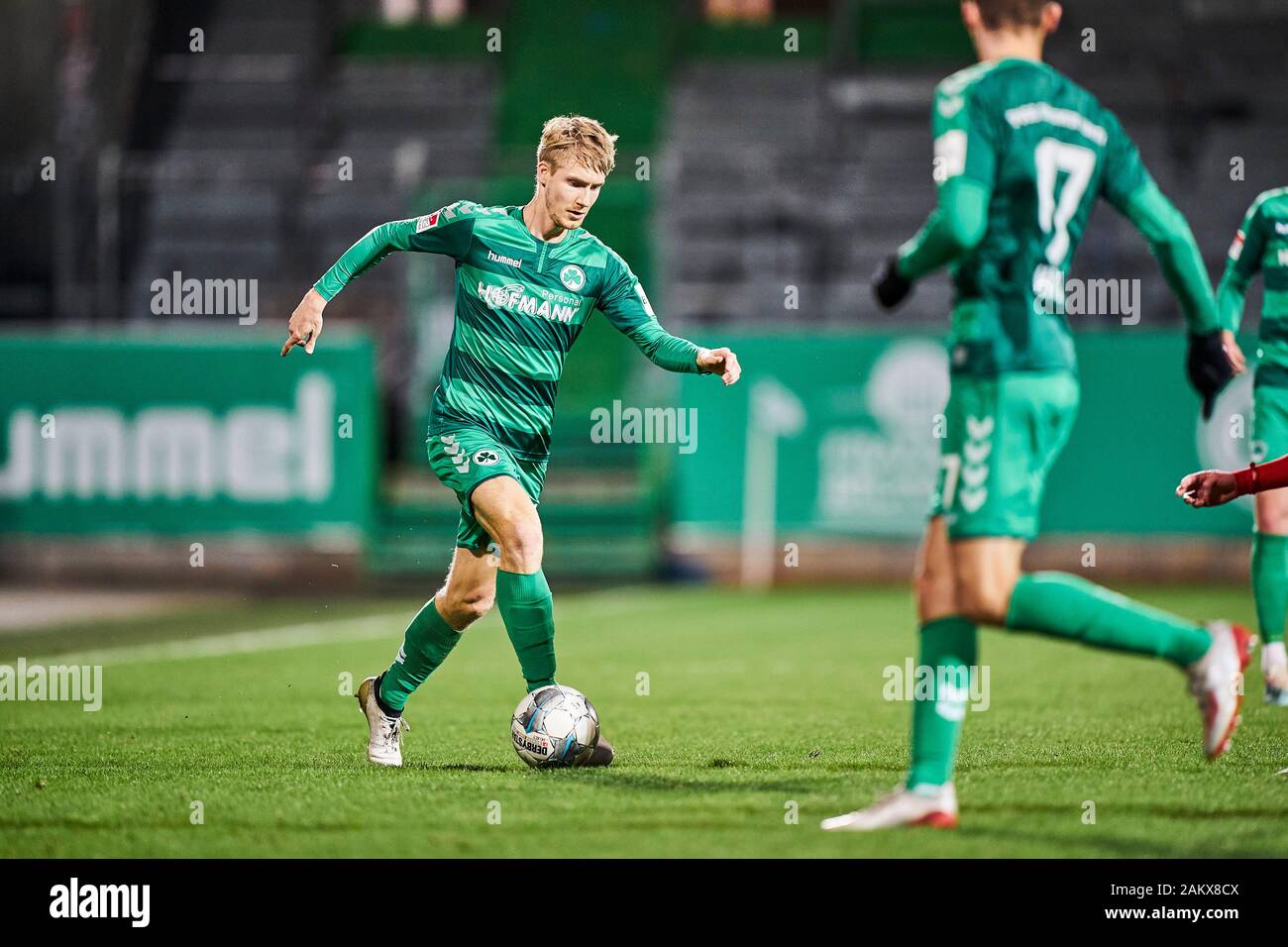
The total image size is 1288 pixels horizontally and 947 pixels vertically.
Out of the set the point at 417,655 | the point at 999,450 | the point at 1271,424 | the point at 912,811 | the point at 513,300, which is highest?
the point at 513,300

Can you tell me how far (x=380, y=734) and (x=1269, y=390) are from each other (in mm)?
4126

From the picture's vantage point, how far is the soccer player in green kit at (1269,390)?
285 inches

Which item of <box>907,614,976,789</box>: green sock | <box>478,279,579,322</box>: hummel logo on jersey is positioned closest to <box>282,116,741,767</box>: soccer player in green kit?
<box>478,279,579,322</box>: hummel logo on jersey

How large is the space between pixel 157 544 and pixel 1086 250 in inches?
372

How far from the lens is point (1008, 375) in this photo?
14.8ft

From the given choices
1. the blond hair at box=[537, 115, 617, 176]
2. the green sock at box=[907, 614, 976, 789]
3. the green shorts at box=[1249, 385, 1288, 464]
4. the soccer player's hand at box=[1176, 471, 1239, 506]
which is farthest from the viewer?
the green shorts at box=[1249, 385, 1288, 464]

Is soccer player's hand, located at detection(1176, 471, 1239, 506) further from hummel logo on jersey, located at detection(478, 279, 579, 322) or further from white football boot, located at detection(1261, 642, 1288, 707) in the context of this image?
white football boot, located at detection(1261, 642, 1288, 707)

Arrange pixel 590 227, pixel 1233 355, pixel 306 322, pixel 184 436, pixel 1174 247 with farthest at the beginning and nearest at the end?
1. pixel 590 227
2. pixel 184 436
3. pixel 306 322
4. pixel 1233 355
5. pixel 1174 247

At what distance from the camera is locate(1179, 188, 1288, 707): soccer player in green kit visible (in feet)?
23.7

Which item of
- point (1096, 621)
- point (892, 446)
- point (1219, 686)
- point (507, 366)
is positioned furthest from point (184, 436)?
point (1219, 686)

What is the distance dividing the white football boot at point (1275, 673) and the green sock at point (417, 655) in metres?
3.72

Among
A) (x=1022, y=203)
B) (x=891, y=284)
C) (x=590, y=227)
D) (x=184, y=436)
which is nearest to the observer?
(x=891, y=284)

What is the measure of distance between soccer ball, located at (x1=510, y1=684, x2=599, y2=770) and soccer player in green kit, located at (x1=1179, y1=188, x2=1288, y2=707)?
129 inches

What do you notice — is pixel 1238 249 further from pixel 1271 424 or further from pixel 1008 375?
pixel 1008 375
